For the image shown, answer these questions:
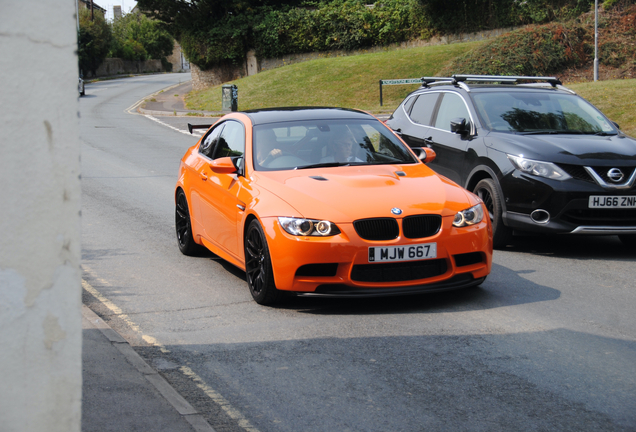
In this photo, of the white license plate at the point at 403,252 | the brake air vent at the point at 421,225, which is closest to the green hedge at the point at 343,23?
the brake air vent at the point at 421,225

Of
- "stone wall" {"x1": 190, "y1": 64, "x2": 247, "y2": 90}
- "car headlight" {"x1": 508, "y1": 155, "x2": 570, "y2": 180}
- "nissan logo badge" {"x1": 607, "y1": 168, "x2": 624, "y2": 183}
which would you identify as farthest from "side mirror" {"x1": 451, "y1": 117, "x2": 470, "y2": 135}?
"stone wall" {"x1": 190, "y1": 64, "x2": 247, "y2": 90}

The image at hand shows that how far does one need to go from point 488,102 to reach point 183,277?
4.36 metres

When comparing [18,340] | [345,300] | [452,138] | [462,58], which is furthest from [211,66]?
[18,340]

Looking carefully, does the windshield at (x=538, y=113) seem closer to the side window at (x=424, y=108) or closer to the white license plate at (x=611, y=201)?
the side window at (x=424, y=108)

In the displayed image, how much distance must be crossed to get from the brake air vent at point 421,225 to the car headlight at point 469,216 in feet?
0.57

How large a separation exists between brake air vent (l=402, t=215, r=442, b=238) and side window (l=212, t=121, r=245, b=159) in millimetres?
1946

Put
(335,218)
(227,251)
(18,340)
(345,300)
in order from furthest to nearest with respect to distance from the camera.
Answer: (227,251) → (345,300) → (335,218) → (18,340)

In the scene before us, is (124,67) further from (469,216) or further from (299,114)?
(469,216)

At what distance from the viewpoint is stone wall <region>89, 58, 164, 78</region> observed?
3197 inches

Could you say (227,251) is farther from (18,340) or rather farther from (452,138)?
(18,340)

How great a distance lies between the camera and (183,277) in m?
7.11

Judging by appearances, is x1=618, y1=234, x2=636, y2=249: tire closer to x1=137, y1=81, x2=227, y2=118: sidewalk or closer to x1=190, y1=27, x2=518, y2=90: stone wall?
x1=137, y1=81, x2=227, y2=118: sidewalk

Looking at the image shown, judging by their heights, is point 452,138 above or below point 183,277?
above

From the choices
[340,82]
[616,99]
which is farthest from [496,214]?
[340,82]
